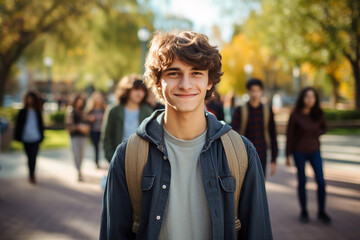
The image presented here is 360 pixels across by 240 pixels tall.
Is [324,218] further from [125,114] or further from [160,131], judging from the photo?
[160,131]

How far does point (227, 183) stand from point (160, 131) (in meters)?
0.44

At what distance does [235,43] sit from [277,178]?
79.6ft

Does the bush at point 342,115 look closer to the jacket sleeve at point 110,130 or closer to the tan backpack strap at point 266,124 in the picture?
the tan backpack strap at point 266,124

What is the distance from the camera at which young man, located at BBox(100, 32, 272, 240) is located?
1688 millimetres

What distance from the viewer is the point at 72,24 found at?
1980 centimetres

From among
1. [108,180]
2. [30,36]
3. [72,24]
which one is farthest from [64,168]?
[72,24]

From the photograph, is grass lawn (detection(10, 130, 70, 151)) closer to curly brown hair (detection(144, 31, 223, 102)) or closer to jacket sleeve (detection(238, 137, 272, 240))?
curly brown hair (detection(144, 31, 223, 102))

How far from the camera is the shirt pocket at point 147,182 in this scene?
5.53 feet

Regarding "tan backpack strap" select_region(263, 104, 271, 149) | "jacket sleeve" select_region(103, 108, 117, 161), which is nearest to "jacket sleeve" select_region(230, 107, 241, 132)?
"tan backpack strap" select_region(263, 104, 271, 149)

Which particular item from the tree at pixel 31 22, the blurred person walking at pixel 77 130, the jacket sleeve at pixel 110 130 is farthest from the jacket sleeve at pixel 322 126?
the tree at pixel 31 22

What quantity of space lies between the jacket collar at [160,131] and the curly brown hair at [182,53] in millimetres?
214

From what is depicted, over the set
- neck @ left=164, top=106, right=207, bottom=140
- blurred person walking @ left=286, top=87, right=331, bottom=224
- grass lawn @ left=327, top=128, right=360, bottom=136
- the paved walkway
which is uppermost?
neck @ left=164, top=106, right=207, bottom=140

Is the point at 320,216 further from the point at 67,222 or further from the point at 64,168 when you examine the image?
the point at 64,168

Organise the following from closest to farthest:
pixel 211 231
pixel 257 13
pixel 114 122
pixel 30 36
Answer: pixel 211 231, pixel 114 122, pixel 30 36, pixel 257 13
